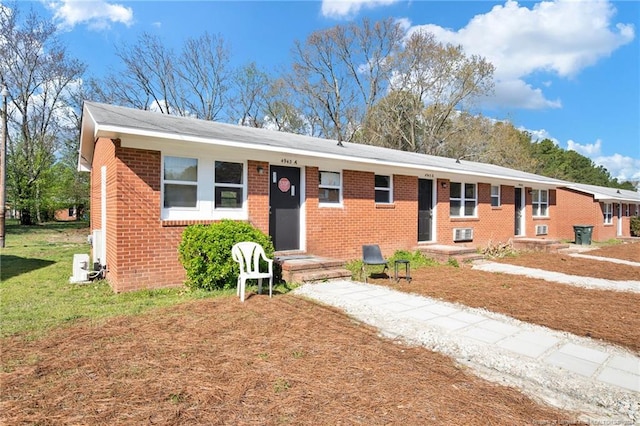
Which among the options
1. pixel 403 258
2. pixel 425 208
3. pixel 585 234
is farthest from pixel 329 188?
pixel 585 234

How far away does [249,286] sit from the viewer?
22.2ft

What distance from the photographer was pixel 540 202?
57.8 ft

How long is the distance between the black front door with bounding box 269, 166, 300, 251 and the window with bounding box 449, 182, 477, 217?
658 cm

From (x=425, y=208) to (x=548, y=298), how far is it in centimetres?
590

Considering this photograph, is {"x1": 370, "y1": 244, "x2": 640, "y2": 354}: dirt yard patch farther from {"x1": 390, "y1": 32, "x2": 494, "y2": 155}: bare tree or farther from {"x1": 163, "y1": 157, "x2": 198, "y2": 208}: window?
{"x1": 390, "y1": 32, "x2": 494, "y2": 155}: bare tree

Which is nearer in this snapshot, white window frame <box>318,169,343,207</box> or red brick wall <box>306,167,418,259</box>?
red brick wall <box>306,167,418,259</box>

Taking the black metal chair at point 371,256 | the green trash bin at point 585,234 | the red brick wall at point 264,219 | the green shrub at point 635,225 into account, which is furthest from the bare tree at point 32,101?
the green shrub at point 635,225

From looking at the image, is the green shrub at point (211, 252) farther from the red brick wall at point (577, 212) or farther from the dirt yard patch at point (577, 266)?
the red brick wall at point (577, 212)

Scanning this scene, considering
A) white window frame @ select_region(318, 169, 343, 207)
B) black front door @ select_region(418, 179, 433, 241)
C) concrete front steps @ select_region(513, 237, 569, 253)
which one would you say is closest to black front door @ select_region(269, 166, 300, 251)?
white window frame @ select_region(318, 169, 343, 207)

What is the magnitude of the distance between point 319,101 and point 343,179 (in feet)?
76.9

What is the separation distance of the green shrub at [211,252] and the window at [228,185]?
3.73ft

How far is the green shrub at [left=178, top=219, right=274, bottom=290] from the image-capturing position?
21.0 feet

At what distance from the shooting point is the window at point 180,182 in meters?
7.09

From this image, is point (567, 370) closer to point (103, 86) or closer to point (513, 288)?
point (513, 288)
